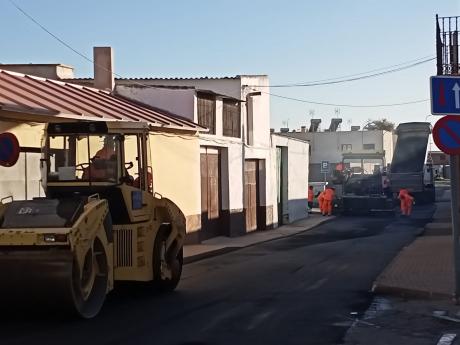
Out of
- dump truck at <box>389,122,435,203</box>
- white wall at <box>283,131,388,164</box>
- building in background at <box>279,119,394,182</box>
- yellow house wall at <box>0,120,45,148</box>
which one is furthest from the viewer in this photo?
white wall at <box>283,131,388,164</box>

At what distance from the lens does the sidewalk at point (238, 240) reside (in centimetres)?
1954

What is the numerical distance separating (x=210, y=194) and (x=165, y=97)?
375 cm

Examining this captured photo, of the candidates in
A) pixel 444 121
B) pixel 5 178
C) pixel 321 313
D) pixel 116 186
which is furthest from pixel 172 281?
pixel 444 121

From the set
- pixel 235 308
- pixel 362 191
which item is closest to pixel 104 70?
pixel 235 308

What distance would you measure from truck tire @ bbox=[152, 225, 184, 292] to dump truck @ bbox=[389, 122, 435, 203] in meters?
34.6

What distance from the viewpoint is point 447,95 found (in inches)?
428

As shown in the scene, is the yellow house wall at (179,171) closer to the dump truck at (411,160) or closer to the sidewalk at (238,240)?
the sidewalk at (238,240)

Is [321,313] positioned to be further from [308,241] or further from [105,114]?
[308,241]

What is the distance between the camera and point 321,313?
1023 cm

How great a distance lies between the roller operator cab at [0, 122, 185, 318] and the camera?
9141 mm

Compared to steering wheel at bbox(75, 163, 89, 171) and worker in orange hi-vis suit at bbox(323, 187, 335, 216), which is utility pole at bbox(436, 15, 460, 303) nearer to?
steering wheel at bbox(75, 163, 89, 171)

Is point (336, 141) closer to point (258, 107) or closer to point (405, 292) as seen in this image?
point (258, 107)

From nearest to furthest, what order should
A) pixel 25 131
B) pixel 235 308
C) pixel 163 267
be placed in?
pixel 235 308 < pixel 163 267 < pixel 25 131

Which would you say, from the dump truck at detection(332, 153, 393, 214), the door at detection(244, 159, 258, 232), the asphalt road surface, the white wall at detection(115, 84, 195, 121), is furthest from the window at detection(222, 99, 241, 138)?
the dump truck at detection(332, 153, 393, 214)
